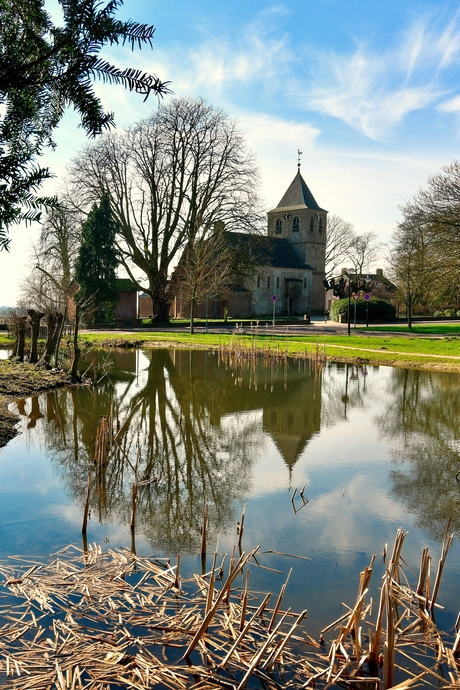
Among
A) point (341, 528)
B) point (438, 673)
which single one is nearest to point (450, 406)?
point (341, 528)

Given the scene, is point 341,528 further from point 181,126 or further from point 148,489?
point 181,126

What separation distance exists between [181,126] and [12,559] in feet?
124

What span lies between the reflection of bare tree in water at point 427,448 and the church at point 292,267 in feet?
134

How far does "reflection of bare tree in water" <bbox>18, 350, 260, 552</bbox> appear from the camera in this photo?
6426mm

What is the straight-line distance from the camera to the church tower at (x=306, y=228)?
2586 inches

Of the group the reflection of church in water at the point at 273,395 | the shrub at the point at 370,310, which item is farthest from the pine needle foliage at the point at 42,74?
the shrub at the point at 370,310

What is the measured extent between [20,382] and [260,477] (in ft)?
27.4

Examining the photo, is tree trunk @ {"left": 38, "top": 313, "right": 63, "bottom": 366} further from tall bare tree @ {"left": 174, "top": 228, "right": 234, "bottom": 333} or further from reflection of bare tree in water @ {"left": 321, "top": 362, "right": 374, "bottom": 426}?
tall bare tree @ {"left": 174, "top": 228, "right": 234, "bottom": 333}

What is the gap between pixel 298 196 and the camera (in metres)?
67.3

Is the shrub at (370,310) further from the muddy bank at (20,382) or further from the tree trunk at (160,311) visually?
the muddy bank at (20,382)

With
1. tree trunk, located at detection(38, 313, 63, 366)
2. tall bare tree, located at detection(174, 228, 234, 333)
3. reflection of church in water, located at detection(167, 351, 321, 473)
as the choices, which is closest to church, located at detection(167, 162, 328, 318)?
tall bare tree, located at detection(174, 228, 234, 333)

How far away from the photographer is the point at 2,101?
7.87ft

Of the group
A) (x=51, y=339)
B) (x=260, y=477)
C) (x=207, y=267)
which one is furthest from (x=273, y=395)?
(x=207, y=267)

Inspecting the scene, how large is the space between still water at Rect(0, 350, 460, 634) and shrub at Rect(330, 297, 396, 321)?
100 feet
